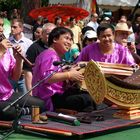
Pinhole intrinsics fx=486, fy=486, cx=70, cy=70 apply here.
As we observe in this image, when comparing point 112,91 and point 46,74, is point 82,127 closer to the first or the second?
point 112,91

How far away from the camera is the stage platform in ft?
15.2

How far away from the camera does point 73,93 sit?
5.79 meters

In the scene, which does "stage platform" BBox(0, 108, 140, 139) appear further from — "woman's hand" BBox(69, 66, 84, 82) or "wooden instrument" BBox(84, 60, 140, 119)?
"woman's hand" BBox(69, 66, 84, 82)

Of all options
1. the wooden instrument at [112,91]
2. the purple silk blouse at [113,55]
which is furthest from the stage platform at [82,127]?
the purple silk blouse at [113,55]

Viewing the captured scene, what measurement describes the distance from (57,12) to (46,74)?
5.43 meters

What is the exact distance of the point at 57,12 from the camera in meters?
10.7

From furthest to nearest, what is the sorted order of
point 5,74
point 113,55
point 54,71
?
point 113,55, point 5,74, point 54,71

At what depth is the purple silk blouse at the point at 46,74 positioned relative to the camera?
544 cm

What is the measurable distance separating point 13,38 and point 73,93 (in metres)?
2.47

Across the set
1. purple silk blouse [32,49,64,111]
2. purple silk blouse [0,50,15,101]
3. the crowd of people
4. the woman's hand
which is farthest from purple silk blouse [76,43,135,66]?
purple silk blouse [0,50,15,101]

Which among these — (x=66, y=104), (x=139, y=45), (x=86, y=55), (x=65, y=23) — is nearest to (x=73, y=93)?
(x=66, y=104)

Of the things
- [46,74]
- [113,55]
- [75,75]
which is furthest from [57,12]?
[75,75]

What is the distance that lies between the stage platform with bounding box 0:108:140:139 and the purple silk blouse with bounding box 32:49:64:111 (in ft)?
1.43

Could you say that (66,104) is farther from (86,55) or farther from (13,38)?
(13,38)
